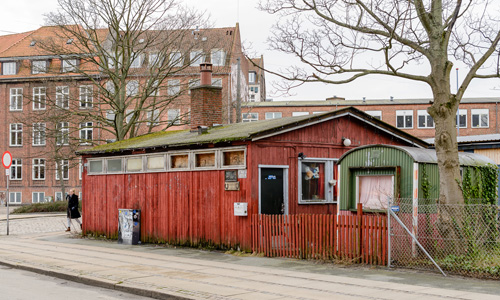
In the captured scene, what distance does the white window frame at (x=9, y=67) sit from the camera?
212 ft

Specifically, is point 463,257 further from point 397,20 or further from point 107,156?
point 107,156

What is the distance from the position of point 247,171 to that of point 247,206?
0.97m

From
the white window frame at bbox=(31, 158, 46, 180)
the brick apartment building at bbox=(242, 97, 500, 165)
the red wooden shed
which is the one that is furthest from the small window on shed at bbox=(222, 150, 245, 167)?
the white window frame at bbox=(31, 158, 46, 180)

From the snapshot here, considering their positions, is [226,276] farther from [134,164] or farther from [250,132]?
[134,164]

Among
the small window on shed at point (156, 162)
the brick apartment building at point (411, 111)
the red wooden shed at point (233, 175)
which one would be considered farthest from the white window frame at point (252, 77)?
the small window on shed at point (156, 162)

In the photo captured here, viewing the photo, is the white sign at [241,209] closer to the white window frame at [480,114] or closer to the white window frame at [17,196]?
the white window frame at [17,196]

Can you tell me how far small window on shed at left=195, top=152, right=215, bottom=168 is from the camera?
18188 mm

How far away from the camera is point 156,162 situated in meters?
20.4

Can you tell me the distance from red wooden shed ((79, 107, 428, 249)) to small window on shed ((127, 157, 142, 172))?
0.11 feet

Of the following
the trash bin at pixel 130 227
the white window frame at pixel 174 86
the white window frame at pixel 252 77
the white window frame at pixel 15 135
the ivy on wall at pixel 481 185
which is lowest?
the trash bin at pixel 130 227

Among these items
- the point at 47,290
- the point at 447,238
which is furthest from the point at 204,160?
the point at 447,238

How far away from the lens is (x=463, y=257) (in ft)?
41.6

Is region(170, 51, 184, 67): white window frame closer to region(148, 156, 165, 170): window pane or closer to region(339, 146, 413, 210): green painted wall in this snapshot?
region(148, 156, 165, 170): window pane

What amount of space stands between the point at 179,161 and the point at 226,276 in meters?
7.24
